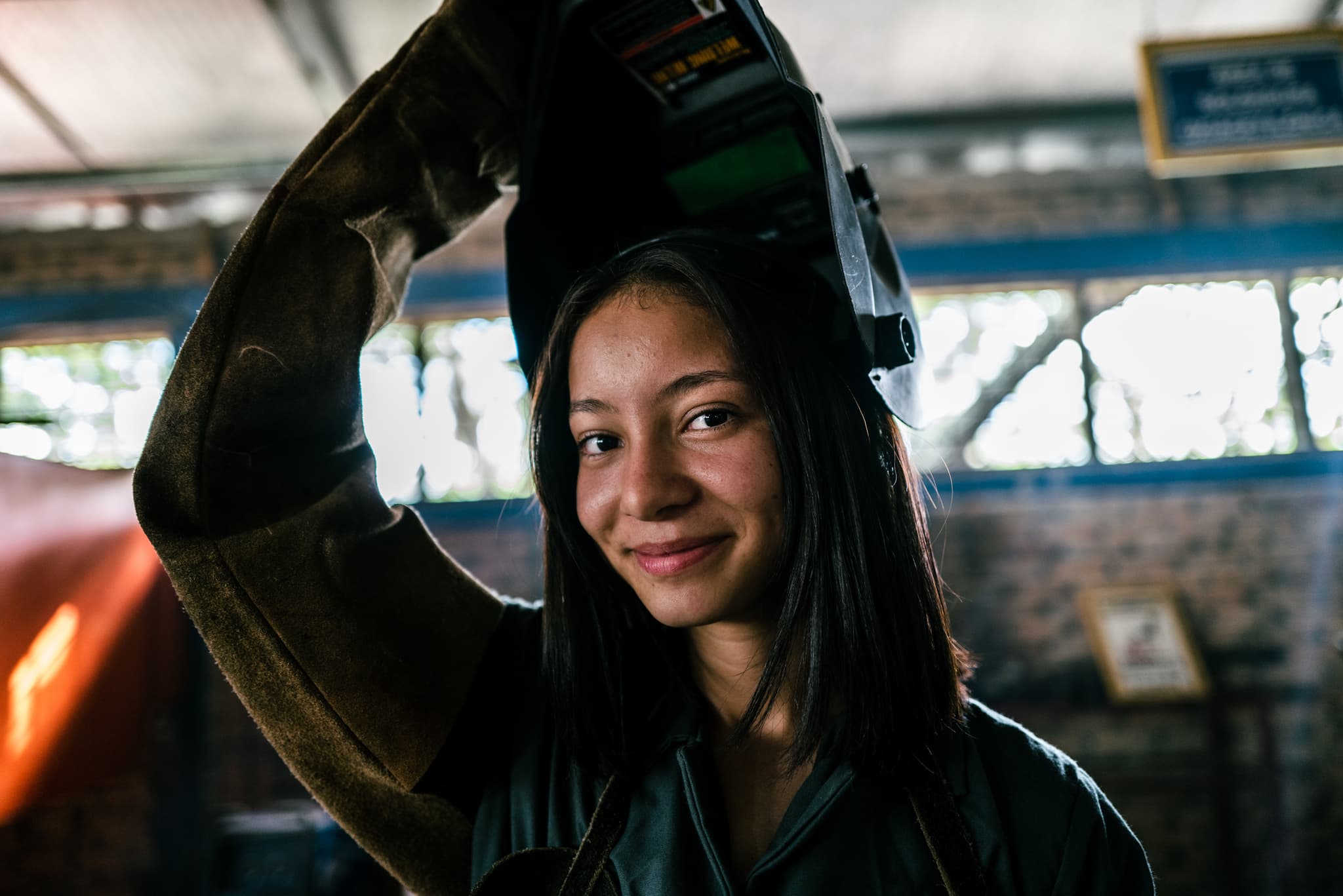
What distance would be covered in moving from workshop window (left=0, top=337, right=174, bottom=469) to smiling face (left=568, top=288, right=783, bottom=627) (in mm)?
4010

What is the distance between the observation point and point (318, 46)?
2.89 m

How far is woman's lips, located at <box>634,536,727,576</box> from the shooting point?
914 millimetres

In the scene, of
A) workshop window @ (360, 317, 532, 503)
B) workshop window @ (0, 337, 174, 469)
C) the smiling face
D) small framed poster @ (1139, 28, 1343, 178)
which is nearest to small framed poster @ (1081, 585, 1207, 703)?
small framed poster @ (1139, 28, 1343, 178)

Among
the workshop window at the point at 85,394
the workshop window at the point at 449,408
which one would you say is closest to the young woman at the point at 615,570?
the workshop window at the point at 449,408

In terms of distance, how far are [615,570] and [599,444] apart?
7.2 inches

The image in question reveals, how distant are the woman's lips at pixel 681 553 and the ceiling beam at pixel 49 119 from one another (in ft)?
10.9

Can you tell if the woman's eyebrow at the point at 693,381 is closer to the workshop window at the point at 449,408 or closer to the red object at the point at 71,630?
the red object at the point at 71,630

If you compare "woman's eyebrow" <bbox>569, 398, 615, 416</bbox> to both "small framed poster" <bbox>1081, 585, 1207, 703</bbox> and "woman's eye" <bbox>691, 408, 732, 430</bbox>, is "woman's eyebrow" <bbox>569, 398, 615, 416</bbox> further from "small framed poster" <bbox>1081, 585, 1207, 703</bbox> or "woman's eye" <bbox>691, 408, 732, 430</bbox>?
"small framed poster" <bbox>1081, 585, 1207, 703</bbox>

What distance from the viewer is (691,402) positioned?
3.02 feet

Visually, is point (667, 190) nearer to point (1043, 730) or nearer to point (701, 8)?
point (701, 8)

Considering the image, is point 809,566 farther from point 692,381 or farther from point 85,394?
point 85,394

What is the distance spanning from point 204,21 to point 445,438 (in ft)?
6.57

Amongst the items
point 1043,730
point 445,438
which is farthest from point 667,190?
point 1043,730

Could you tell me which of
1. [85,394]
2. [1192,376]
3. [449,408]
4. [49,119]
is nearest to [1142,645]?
[1192,376]
